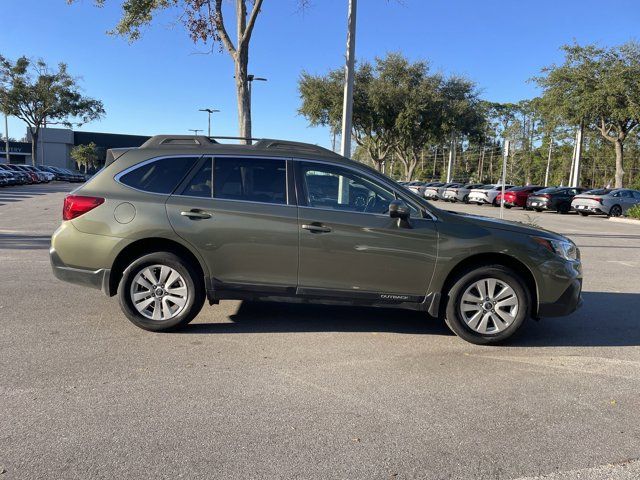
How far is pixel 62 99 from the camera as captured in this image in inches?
1810

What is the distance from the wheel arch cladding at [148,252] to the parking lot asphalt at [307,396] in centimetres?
58

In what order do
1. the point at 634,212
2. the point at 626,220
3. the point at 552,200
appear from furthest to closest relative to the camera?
1. the point at 552,200
2. the point at 634,212
3. the point at 626,220

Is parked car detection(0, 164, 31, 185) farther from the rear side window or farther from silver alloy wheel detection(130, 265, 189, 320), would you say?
silver alloy wheel detection(130, 265, 189, 320)

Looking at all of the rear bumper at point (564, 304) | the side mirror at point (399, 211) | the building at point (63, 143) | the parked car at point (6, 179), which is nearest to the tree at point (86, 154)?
the building at point (63, 143)

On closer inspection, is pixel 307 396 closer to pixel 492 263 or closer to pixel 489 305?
pixel 489 305

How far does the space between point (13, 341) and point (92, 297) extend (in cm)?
161

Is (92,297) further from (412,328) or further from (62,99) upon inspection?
(62,99)

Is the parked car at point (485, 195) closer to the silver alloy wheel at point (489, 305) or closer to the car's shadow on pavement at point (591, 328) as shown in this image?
the car's shadow on pavement at point (591, 328)

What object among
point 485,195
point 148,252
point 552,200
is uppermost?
point 485,195

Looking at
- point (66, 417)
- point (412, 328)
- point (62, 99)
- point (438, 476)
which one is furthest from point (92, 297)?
point (62, 99)

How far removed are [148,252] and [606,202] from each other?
26931mm

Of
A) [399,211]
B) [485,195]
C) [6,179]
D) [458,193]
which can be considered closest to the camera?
[399,211]

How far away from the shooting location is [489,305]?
5.05m

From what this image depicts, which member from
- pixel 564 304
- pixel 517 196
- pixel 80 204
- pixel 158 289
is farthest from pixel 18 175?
pixel 564 304
